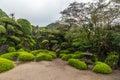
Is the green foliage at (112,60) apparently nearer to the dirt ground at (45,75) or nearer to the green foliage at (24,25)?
the dirt ground at (45,75)

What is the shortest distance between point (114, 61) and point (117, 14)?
14.2 feet

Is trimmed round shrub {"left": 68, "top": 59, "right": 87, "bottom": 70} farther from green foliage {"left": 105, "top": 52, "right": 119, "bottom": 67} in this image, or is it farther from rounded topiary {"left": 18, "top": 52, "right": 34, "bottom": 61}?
rounded topiary {"left": 18, "top": 52, "right": 34, "bottom": 61}

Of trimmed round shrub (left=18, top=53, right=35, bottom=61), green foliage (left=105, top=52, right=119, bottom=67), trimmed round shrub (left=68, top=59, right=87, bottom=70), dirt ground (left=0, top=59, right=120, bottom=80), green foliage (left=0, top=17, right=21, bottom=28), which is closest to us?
dirt ground (left=0, top=59, right=120, bottom=80)

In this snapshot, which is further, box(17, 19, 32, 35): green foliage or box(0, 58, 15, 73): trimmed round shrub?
box(17, 19, 32, 35): green foliage

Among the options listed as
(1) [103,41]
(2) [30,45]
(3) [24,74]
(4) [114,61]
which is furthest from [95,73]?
(2) [30,45]

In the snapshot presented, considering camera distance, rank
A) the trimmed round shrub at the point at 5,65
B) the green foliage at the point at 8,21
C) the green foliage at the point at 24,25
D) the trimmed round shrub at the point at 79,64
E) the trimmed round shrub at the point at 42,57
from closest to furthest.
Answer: the trimmed round shrub at the point at 5,65 → the trimmed round shrub at the point at 79,64 → the trimmed round shrub at the point at 42,57 → the green foliage at the point at 8,21 → the green foliage at the point at 24,25

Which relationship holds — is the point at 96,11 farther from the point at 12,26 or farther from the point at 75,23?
the point at 12,26

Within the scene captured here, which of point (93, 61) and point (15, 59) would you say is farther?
point (93, 61)

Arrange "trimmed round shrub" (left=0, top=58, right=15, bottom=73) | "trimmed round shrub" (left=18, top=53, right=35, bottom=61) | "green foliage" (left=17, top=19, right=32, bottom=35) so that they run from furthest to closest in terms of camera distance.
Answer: "green foliage" (left=17, top=19, right=32, bottom=35) < "trimmed round shrub" (left=18, top=53, right=35, bottom=61) < "trimmed round shrub" (left=0, top=58, right=15, bottom=73)

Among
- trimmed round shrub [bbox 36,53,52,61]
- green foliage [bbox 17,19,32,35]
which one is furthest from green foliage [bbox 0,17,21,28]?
trimmed round shrub [bbox 36,53,52,61]

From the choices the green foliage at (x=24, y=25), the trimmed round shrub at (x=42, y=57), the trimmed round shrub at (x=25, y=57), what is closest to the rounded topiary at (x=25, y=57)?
the trimmed round shrub at (x=25, y=57)

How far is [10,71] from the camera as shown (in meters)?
13.0

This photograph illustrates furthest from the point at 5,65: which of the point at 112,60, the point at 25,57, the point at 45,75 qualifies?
the point at 112,60

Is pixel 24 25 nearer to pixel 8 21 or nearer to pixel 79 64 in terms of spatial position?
Result: pixel 8 21
